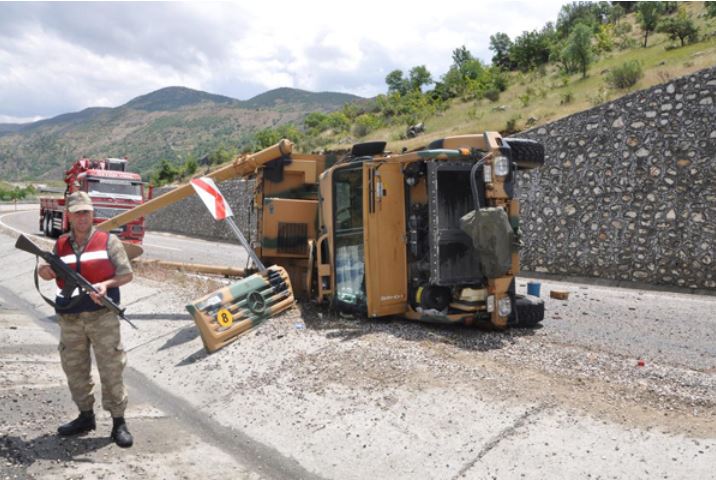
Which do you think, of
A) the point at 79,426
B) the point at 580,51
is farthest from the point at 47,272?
the point at 580,51

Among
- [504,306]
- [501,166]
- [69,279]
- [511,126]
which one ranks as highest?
[511,126]

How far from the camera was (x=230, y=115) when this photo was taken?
191m

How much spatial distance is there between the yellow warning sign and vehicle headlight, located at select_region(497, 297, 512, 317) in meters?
3.18

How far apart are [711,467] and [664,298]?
7180 mm

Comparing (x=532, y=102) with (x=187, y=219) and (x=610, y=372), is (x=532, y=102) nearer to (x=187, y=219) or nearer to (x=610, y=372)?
(x=187, y=219)

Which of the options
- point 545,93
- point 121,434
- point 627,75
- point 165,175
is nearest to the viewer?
point 121,434

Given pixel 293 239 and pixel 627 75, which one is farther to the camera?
pixel 627 75

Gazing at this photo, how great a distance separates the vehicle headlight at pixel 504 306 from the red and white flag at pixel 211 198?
13.0ft

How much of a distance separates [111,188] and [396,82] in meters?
48.2

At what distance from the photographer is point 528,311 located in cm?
751

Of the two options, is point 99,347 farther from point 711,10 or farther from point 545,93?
point 711,10

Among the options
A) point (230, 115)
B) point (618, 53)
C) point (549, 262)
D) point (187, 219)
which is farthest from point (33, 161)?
point (549, 262)

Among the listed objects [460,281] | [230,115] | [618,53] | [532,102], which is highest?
[230,115]

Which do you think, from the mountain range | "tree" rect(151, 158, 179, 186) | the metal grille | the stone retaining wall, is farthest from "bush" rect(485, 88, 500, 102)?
the mountain range
